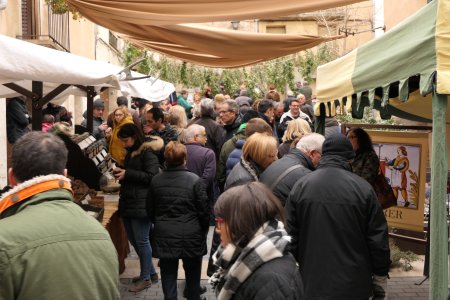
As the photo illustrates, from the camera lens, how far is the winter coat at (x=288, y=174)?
5.40 m

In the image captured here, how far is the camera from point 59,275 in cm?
249

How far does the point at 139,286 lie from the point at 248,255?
5077 mm

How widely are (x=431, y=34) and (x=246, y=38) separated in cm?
356

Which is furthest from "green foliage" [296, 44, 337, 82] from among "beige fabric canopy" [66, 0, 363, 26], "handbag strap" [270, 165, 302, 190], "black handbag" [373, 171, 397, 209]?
"handbag strap" [270, 165, 302, 190]

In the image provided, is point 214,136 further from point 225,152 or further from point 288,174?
point 288,174

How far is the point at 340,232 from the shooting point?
4.58 metres

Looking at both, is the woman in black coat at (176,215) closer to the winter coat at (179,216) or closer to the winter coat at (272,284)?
the winter coat at (179,216)

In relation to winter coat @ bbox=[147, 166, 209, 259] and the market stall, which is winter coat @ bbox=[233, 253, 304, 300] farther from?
winter coat @ bbox=[147, 166, 209, 259]

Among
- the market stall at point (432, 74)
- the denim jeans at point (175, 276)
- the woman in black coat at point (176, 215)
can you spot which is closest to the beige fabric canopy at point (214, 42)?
the woman in black coat at point (176, 215)

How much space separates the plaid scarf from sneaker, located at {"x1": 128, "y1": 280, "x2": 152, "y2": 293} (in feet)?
15.8

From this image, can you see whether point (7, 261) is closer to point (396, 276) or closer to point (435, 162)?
point (435, 162)

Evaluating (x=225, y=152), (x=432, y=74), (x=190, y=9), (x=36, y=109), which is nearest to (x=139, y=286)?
(x=225, y=152)

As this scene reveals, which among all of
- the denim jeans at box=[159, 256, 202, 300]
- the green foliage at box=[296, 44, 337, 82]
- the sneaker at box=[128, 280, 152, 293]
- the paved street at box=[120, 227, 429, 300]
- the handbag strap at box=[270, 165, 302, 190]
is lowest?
the paved street at box=[120, 227, 429, 300]

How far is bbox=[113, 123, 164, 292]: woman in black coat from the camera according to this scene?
7.22m
